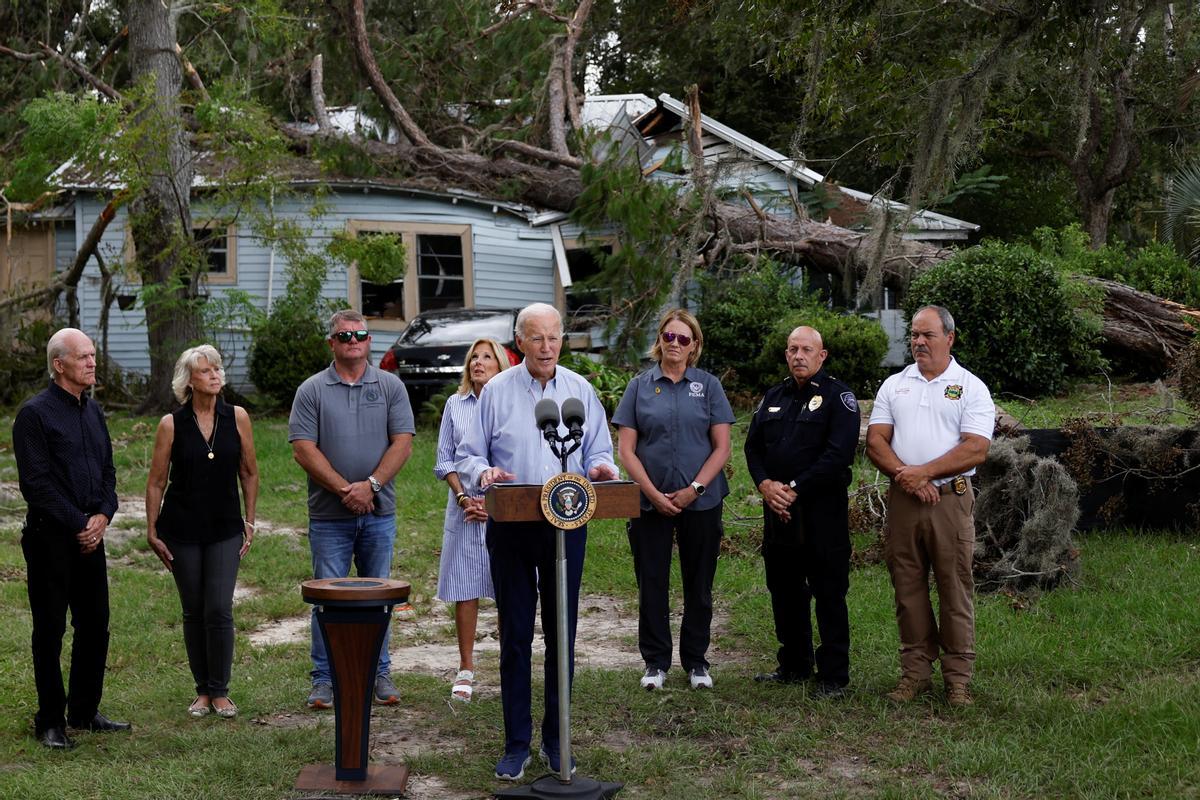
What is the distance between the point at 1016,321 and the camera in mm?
16234

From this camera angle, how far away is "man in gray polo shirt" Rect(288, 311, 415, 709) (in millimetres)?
6691

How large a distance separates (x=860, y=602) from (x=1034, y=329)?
8851 mm

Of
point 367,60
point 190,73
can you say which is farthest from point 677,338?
point 190,73

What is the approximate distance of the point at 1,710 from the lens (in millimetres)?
6664

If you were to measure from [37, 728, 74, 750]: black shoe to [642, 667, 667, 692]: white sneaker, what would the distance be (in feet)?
9.37

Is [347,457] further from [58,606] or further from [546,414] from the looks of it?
[546,414]

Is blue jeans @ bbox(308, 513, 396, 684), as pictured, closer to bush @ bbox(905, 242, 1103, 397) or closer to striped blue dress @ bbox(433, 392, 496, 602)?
striped blue dress @ bbox(433, 392, 496, 602)

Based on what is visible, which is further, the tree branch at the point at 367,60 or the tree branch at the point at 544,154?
the tree branch at the point at 544,154

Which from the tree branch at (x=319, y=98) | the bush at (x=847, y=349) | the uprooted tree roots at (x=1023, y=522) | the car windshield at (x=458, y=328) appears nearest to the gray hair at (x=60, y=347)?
the uprooted tree roots at (x=1023, y=522)

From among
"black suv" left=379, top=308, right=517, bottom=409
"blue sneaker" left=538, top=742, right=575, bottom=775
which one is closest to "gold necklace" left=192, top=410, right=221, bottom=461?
"blue sneaker" left=538, top=742, right=575, bottom=775

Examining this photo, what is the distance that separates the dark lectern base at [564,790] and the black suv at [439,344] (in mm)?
11664

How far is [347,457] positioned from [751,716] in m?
2.44

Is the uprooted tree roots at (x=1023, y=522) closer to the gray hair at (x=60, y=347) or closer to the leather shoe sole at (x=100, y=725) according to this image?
the leather shoe sole at (x=100, y=725)

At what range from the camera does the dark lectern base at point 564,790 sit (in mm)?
5160
